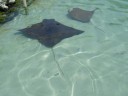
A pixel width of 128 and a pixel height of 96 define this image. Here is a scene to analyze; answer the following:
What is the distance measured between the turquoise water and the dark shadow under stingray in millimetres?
254

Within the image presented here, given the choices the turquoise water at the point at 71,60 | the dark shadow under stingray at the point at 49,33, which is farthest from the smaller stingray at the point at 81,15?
the dark shadow under stingray at the point at 49,33

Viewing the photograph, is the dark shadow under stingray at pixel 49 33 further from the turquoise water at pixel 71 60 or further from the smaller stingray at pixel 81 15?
the smaller stingray at pixel 81 15

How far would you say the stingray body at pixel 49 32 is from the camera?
7.74 metres

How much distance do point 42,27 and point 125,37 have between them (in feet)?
9.03

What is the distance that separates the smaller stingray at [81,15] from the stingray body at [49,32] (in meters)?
1.15

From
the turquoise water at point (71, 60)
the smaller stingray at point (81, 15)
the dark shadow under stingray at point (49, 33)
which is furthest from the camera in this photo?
the smaller stingray at point (81, 15)

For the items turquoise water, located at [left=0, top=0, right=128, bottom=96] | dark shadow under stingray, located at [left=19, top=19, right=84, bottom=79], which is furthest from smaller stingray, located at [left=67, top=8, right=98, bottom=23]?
dark shadow under stingray, located at [left=19, top=19, right=84, bottom=79]

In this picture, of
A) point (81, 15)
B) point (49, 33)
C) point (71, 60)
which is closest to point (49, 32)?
point (49, 33)

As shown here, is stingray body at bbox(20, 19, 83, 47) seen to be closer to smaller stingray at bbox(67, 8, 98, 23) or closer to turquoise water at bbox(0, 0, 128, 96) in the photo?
turquoise water at bbox(0, 0, 128, 96)

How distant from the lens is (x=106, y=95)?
618cm

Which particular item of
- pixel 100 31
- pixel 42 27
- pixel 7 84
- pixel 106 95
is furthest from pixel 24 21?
pixel 106 95

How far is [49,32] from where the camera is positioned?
796 cm

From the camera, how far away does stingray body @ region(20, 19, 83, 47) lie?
7.74 m

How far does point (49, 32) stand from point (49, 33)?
→ 0.06 meters
